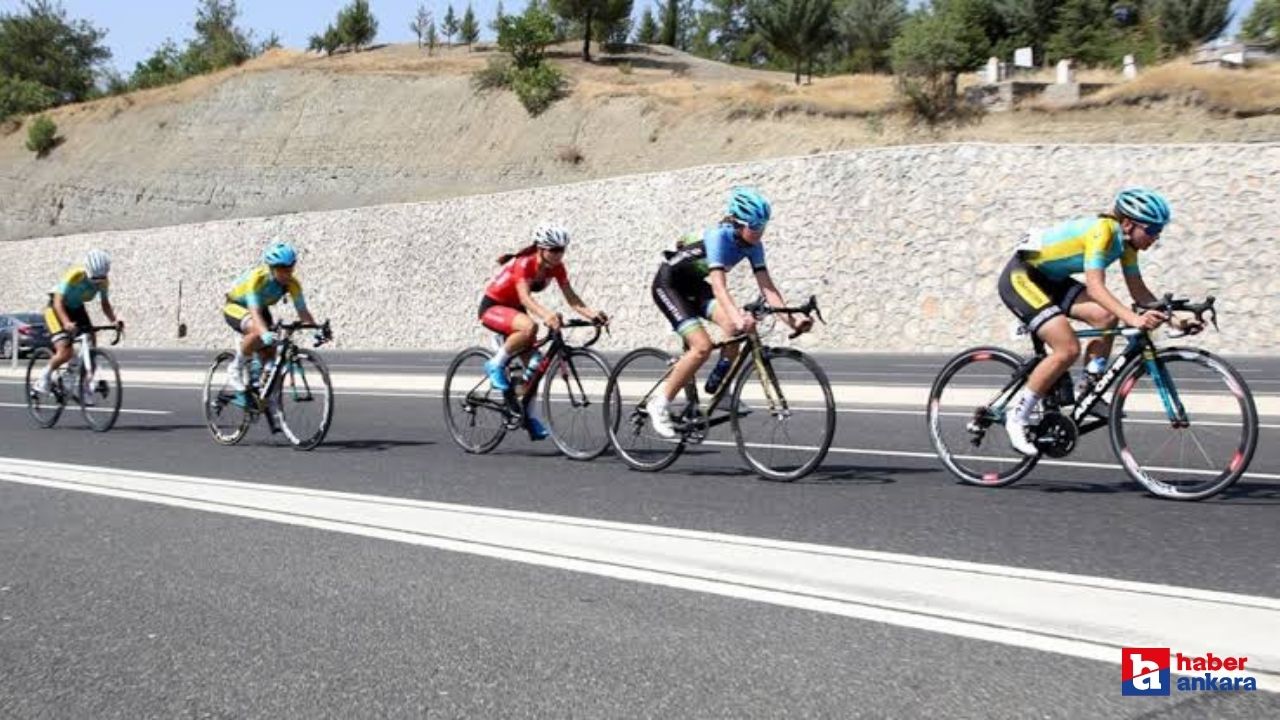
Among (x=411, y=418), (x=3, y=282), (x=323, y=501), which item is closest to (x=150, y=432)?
(x=411, y=418)

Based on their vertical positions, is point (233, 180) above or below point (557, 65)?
below

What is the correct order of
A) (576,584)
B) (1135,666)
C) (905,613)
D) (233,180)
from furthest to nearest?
(233,180), (576,584), (905,613), (1135,666)

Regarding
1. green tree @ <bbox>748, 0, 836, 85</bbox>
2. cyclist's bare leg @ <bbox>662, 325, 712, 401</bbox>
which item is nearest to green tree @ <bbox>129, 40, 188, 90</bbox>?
green tree @ <bbox>748, 0, 836, 85</bbox>

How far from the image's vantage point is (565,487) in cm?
810

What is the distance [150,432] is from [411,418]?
8.93 feet

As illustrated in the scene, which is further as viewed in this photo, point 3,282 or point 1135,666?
point 3,282

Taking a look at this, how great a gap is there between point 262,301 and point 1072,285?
696 centimetres

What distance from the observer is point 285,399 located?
11047 mm

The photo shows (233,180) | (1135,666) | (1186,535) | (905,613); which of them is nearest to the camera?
(1135,666)

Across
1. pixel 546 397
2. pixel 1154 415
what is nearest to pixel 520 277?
pixel 546 397

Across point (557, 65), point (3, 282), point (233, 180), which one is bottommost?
point (3, 282)

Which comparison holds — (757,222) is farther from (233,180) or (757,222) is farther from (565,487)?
(233,180)

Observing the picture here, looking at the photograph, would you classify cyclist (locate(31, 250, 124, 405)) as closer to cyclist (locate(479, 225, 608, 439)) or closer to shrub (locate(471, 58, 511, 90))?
cyclist (locate(479, 225, 608, 439))

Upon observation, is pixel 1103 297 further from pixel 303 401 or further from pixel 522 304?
pixel 303 401
